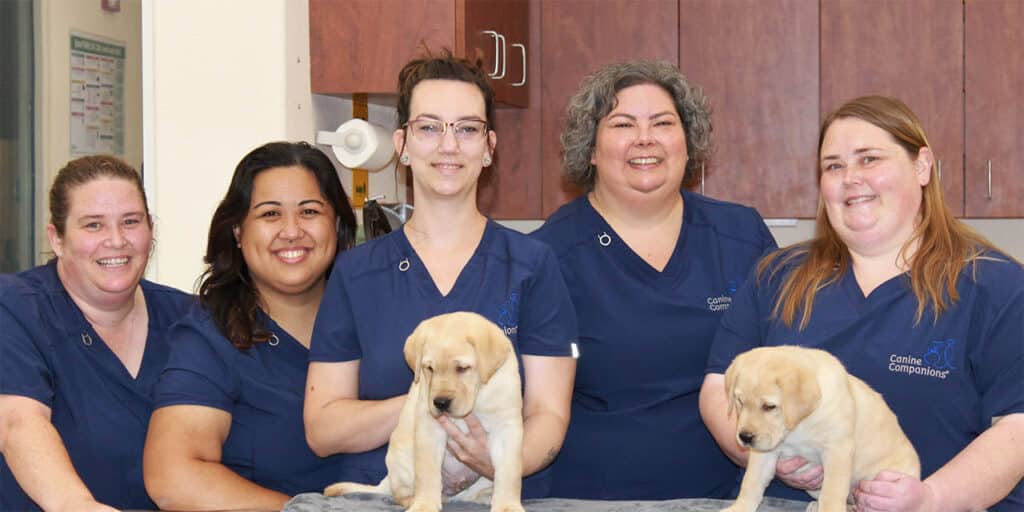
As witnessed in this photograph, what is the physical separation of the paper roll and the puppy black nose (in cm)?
173

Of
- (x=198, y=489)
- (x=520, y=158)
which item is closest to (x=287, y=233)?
(x=198, y=489)

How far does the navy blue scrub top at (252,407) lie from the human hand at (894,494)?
1.13m

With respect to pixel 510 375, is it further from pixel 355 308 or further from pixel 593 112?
pixel 593 112

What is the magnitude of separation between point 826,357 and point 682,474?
723 mm

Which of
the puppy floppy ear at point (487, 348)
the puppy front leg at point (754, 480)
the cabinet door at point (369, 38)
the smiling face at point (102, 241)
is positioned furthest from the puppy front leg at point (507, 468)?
the cabinet door at point (369, 38)

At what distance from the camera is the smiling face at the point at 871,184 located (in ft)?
6.52

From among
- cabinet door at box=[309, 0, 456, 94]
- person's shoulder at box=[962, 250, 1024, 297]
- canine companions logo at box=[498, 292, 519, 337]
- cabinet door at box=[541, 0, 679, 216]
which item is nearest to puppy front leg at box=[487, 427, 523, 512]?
canine companions logo at box=[498, 292, 519, 337]

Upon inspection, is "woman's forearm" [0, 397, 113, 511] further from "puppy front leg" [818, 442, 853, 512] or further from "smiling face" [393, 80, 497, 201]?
"puppy front leg" [818, 442, 853, 512]

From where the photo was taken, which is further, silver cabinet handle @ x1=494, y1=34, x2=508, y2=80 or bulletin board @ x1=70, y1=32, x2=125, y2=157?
silver cabinet handle @ x1=494, y1=34, x2=508, y2=80

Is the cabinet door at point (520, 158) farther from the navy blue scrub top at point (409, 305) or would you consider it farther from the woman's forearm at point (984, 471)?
the woman's forearm at point (984, 471)

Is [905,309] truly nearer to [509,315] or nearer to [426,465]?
[509,315]

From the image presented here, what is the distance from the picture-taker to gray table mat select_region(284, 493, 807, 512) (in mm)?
1850

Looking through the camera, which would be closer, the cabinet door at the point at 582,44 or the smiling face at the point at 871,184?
the smiling face at the point at 871,184

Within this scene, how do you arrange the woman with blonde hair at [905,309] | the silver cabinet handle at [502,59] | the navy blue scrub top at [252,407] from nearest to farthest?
the woman with blonde hair at [905,309], the navy blue scrub top at [252,407], the silver cabinet handle at [502,59]
